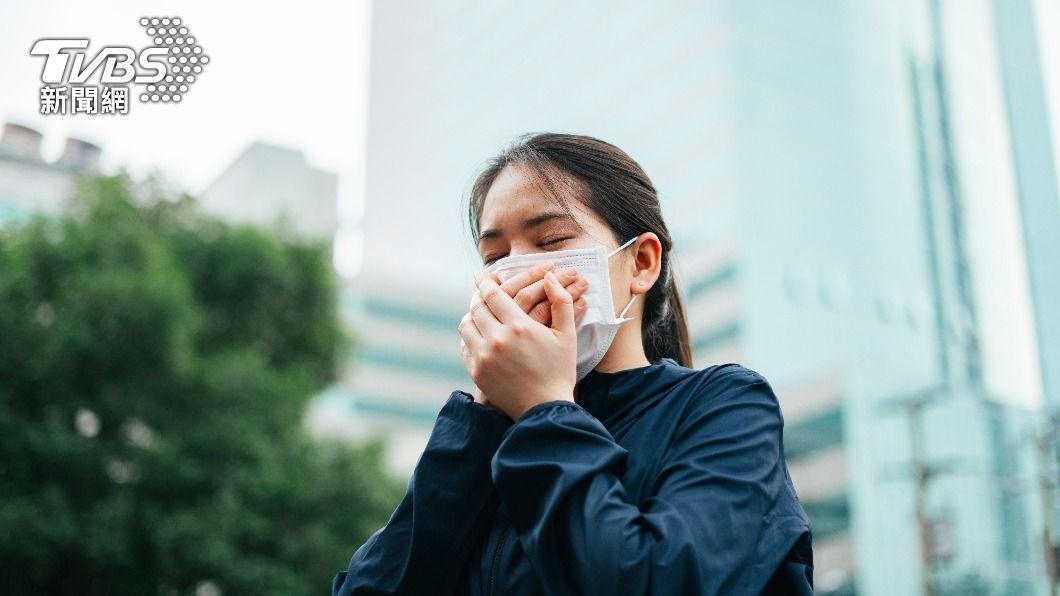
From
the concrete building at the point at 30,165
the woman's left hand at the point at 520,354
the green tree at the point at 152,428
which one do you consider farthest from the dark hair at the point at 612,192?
the concrete building at the point at 30,165

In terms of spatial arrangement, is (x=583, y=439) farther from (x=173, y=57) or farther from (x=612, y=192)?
(x=173, y=57)

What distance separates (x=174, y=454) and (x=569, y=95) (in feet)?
122

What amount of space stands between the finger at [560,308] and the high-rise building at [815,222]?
48 centimetres

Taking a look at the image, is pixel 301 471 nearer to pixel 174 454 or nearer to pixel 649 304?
pixel 174 454

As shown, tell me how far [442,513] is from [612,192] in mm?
477

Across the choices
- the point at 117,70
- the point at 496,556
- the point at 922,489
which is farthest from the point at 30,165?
the point at 496,556

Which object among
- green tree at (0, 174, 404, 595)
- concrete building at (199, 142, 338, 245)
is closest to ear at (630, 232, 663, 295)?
green tree at (0, 174, 404, 595)

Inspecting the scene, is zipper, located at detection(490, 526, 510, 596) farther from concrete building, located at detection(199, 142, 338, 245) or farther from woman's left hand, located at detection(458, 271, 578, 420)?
concrete building, located at detection(199, 142, 338, 245)

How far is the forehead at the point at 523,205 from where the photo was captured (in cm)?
121

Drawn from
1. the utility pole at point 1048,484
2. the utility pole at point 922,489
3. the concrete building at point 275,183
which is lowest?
the utility pole at point 922,489

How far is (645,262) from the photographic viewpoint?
1300mm

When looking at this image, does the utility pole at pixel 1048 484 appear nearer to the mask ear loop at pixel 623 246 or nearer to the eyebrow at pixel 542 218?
the mask ear loop at pixel 623 246

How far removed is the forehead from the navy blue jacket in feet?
0.69

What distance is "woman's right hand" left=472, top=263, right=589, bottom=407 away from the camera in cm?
109
